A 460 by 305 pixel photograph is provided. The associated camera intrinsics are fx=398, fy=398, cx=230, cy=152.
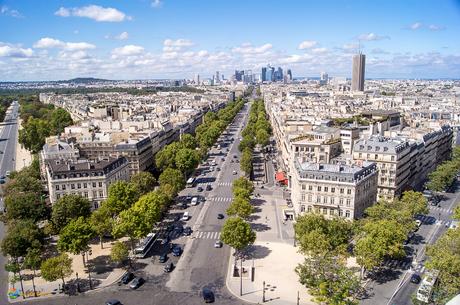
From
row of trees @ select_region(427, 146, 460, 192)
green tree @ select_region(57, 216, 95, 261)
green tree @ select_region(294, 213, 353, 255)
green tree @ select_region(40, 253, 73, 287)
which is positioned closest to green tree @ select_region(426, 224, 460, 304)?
green tree @ select_region(294, 213, 353, 255)

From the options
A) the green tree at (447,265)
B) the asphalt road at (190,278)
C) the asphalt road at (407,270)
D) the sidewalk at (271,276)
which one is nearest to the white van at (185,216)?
the asphalt road at (190,278)

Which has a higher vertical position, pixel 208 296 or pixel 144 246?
pixel 144 246

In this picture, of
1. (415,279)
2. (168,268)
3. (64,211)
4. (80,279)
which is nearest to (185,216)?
(168,268)

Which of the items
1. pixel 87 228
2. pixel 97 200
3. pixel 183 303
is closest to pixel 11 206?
pixel 97 200

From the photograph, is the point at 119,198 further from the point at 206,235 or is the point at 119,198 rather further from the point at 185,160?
the point at 185,160

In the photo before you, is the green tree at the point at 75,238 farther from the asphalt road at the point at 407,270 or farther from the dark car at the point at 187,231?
the asphalt road at the point at 407,270

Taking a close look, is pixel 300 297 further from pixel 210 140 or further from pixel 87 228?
pixel 210 140
